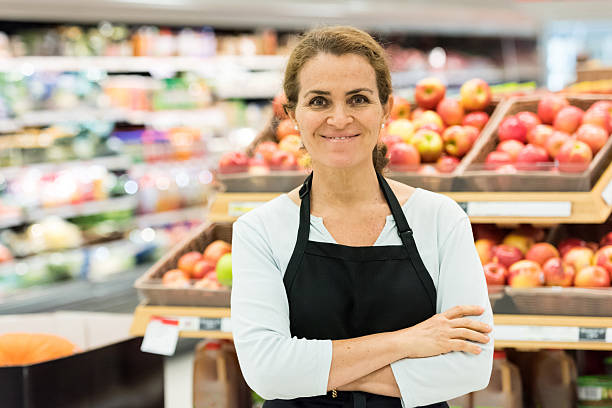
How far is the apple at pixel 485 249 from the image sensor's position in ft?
9.28

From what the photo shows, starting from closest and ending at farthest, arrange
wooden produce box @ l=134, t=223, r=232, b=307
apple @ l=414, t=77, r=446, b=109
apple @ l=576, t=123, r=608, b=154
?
1. wooden produce box @ l=134, t=223, r=232, b=307
2. apple @ l=576, t=123, r=608, b=154
3. apple @ l=414, t=77, r=446, b=109

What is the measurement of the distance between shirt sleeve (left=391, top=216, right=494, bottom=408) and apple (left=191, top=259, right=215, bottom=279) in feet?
4.08

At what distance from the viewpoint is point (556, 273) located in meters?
2.62

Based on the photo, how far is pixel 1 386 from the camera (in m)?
2.62

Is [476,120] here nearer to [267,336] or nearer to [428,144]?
[428,144]

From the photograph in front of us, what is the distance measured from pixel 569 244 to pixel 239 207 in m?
1.16

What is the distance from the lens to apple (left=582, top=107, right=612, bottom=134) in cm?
288

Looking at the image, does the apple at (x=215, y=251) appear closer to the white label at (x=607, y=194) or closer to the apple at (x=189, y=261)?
the apple at (x=189, y=261)

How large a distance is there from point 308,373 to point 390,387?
0.60 ft

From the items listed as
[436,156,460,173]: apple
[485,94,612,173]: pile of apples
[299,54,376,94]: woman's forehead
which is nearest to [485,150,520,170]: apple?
[485,94,612,173]: pile of apples

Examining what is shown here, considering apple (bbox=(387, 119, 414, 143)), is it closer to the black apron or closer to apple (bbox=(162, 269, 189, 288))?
apple (bbox=(162, 269, 189, 288))

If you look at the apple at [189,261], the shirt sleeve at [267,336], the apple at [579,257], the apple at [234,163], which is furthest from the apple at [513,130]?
the shirt sleeve at [267,336]

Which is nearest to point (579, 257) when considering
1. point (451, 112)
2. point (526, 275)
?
point (526, 275)

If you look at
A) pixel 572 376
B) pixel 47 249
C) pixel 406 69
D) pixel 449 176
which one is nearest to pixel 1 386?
pixel 449 176
